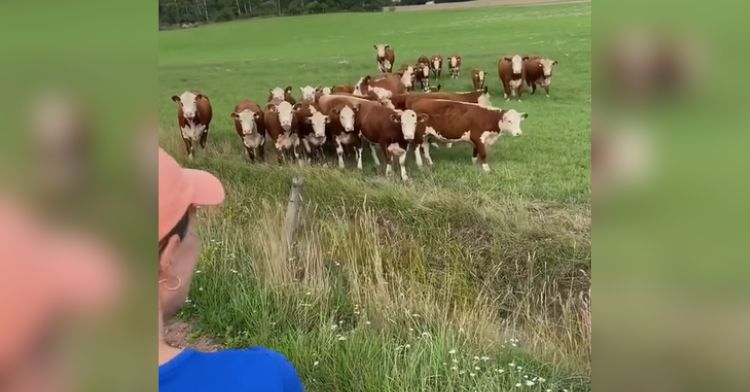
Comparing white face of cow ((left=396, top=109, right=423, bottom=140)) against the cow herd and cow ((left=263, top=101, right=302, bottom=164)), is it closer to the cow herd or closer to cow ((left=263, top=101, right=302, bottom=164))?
the cow herd

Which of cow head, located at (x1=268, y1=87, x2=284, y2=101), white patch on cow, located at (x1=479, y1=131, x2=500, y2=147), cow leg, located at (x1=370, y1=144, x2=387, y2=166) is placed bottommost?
cow leg, located at (x1=370, y1=144, x2=387, y2=166)

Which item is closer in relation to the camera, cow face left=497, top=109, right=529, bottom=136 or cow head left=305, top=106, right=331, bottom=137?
cow face left=497, top=109, right=529, bottom=136

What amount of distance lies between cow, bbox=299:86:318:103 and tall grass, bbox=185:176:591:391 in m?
0.42

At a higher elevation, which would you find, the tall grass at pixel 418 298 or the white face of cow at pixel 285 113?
the white face of cow at pixel 285 113

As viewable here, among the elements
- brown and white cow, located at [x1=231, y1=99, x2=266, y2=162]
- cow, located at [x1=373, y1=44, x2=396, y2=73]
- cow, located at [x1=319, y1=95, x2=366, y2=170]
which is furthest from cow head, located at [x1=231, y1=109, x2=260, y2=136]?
cow, located at [x1=373, y1=44, x2=396, y2=73]

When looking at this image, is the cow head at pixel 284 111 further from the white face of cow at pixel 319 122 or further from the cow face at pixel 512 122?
the cow face at pixel 512 122

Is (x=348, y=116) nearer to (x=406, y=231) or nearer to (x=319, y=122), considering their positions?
(x=319, y=122)

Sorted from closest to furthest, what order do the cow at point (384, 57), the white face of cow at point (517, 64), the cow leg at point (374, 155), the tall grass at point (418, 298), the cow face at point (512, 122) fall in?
the tall grass at point (418, 298)
the white face of cow at point (517, 64)
the cow face at point (512, 122)
the cow at point (384, 57)
the cow leg at point (374, 155)

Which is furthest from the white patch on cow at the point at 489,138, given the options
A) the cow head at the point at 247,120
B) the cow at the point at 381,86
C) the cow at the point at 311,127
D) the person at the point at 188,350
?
the person at the point at 188,350

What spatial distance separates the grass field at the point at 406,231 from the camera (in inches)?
75.7

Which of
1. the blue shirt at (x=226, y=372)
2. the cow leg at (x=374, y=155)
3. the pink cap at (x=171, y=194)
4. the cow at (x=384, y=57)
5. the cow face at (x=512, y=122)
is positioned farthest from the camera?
the cow leg at (x=374, y=155)

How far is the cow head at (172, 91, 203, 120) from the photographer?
227 cm
